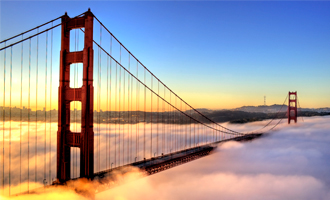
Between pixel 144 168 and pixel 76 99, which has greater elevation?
pixel 76 99

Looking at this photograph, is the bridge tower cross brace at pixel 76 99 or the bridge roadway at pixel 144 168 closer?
the bridge tower cross brace at pixel 76 99

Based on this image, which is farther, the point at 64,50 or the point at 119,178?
the point at 119,178

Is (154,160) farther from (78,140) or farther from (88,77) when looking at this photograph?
(88,77)

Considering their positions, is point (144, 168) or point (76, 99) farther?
point (144, 168)

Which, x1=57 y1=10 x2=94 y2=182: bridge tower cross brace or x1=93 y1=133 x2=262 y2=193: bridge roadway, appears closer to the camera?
x1=57 y1=10 x2=94 y2=182: bridge tower cross brace

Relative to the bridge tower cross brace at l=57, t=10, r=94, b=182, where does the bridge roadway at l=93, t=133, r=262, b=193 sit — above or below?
below

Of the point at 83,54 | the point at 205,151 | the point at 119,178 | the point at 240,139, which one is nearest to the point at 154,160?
the point at 119,178

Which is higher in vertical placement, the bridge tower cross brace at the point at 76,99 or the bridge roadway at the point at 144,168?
the bridge tower cross brace at the point at 76,99

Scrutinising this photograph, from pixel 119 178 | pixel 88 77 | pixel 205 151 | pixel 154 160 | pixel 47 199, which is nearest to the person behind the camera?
pixel 47 199
